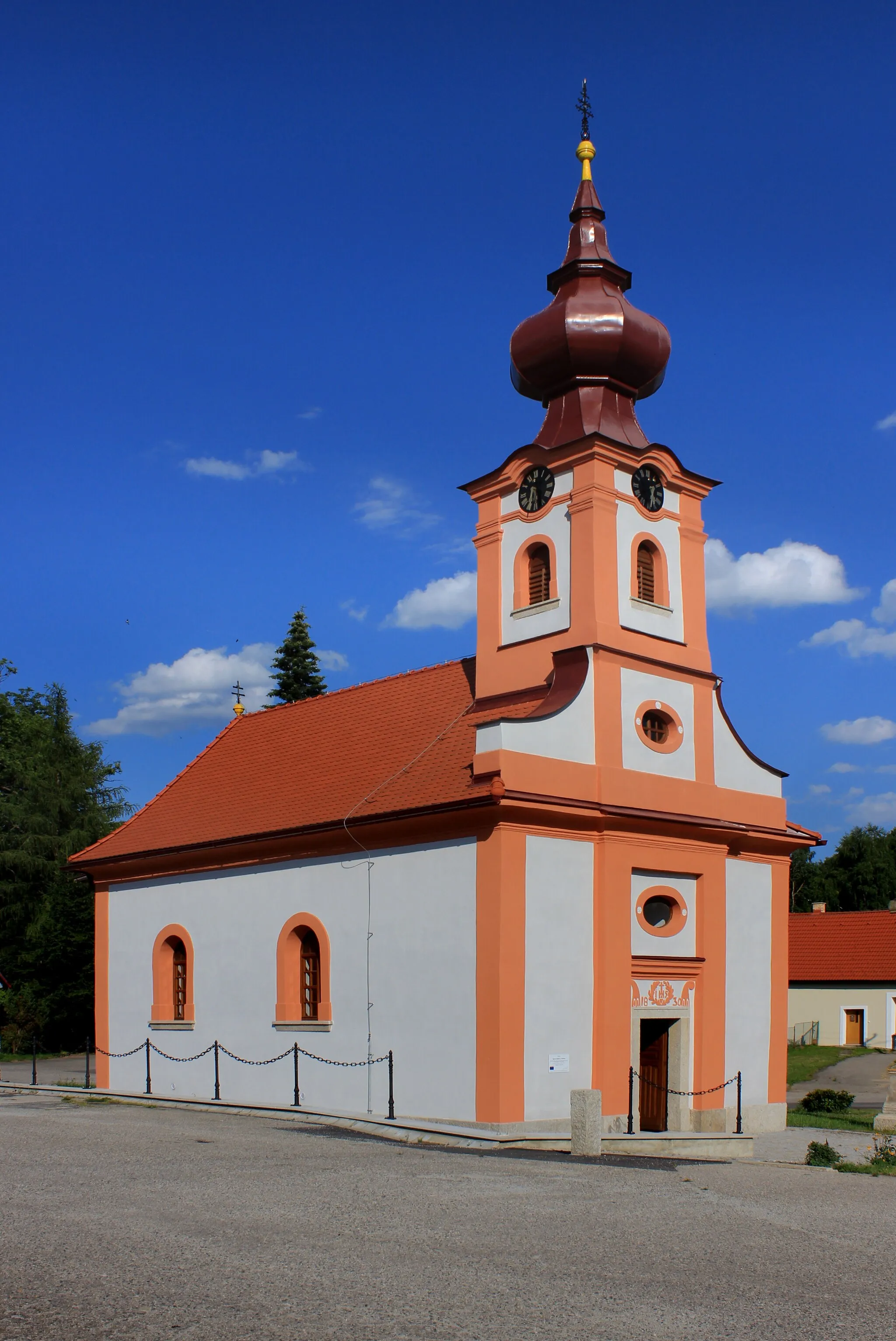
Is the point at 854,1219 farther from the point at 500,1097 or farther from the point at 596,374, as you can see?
the point at 596,374

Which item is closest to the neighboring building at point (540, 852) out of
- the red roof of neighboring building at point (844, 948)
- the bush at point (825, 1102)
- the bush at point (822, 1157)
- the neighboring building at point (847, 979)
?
the bush at point (822, 1157)

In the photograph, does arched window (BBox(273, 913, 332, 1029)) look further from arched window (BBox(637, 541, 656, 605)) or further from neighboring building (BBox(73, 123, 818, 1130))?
arched window (BBox(637, 541, 656, 605))

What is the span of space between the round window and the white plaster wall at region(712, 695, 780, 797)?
258cm

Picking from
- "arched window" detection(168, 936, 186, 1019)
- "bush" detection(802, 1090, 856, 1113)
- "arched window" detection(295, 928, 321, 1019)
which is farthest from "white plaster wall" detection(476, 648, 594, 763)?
"bush" detection(802, 1090, 856, 1113)

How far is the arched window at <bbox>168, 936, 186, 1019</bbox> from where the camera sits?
25312 mm

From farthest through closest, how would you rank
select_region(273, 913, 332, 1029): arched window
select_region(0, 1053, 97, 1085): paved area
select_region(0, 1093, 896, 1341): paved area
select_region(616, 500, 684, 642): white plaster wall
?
select_region(0, 1053, 97, 1085): paved area → select_region(273, 913, 332, 1029): arched window → select_region(616, 500, 684, 642): white plaster wall → select_region(0, 1093, 896, 1341): paved area

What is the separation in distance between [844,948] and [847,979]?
5.52ft

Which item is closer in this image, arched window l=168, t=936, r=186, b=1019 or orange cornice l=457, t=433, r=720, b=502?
orange cornice l=457, t=433, r=720, b=502

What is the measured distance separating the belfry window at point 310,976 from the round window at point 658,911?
5.58 meters

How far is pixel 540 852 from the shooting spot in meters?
18.9

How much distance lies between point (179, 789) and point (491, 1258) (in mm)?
20409

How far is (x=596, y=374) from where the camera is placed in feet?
76.3

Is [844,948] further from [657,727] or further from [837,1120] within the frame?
[657,727]

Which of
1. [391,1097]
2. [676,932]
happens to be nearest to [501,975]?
[391,1097]
